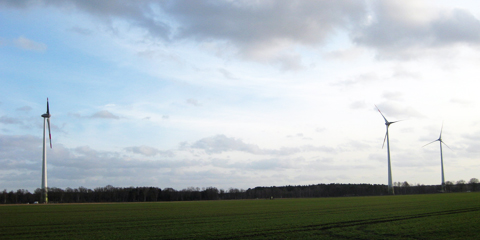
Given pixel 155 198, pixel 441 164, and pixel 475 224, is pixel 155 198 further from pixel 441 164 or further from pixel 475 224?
pixel 475 224

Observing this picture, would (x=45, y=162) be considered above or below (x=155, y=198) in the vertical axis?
above

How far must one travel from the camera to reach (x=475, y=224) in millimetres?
31438

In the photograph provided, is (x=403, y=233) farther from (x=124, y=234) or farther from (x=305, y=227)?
(x=124, y=234)

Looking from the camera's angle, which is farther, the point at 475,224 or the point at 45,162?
the point at 45,162

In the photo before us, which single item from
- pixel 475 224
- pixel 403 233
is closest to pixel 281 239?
pixel 403 233

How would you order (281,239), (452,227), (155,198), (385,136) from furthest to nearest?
(155,198) → (385,136) → (452,227) → (281,239)

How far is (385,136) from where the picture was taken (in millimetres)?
141750

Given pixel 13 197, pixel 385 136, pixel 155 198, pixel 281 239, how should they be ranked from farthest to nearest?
pixel 155 198 → pixel 13 197 → pixel 385 136 → pixel 281 239

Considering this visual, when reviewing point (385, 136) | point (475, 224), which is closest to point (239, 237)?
point (475, 224)

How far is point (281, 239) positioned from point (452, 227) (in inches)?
562

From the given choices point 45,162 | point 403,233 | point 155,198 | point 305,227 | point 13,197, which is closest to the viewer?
point 403,233

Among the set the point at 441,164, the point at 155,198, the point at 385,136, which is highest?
the point at 385,136

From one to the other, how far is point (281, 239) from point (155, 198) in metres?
181

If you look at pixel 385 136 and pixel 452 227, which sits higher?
pixel 385 136
